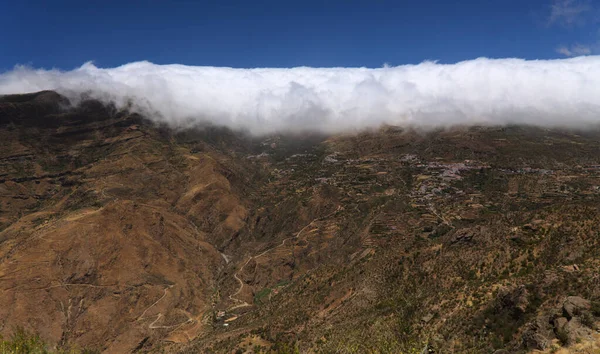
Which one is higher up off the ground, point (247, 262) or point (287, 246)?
point (287, 246)

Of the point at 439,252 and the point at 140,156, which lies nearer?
the point at 439,252

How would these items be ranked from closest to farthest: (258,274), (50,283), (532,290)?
(532,290), (50,283), (258,274)

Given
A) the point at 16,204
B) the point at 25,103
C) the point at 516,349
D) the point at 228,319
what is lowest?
the point at 228,319

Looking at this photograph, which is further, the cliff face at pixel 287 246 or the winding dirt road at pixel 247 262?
the winding dirt road at pixel 247 262

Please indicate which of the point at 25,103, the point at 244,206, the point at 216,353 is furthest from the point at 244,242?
the point at 25,103

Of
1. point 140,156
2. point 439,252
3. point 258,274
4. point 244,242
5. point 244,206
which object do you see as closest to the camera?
point 439,252

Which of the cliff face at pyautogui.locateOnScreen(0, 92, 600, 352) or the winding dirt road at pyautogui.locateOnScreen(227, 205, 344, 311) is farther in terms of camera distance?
the winding dirt road at pyautogui.locateOnScreen(227, 205, 344, 311)

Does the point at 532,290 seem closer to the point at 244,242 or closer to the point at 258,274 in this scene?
the point at 258,274

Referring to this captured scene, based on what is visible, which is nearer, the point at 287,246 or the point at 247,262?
the point at 247,262
